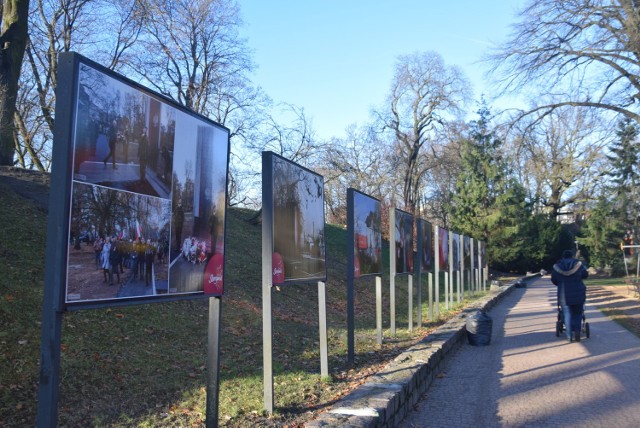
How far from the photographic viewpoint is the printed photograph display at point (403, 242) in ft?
36.7

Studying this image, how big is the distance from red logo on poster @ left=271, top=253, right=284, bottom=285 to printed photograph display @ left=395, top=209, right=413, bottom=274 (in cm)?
547

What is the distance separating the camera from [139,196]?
363 cm

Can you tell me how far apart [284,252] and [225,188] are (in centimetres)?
138

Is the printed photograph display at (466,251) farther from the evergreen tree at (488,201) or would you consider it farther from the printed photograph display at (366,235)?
the evergreen tree at (488,201)

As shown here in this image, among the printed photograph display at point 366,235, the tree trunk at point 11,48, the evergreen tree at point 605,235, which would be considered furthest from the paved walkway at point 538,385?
the evergreen tree at point 605,235

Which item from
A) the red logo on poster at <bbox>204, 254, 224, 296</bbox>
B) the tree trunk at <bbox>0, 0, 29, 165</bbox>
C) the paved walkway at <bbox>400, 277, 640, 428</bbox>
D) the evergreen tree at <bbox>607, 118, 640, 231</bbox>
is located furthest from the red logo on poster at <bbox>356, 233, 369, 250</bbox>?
the evergreen tree at <bbox>607, 118, 640, 231</bbox>

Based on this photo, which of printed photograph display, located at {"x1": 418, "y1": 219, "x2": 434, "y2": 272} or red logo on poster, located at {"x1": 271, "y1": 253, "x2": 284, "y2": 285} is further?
printed photograph display, located at {"x1": 418, "y1": 219, "x2": 434, "y2": 272}

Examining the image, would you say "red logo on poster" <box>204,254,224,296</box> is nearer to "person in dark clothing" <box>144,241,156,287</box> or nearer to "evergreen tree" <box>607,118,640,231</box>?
"person in dark clothing" <box>144,241,156,287</box>

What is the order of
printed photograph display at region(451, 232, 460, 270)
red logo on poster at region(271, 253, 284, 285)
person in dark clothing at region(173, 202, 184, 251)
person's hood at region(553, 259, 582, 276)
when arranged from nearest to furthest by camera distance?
person in dark clothing at region(173, 202, 184, 251) → red logo on poster at region(271, 253, 284, 285) → person's hood at region(553, 259, 582, 276) → printed photograph display at region(451, 232, 460, 270)

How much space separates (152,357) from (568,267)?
28.0 feet

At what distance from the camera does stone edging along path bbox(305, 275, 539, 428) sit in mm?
4531

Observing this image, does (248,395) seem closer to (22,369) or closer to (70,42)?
(22,369)

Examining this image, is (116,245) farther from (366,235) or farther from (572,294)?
(572,294)

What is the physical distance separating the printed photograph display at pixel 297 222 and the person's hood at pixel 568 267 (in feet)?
20.5
